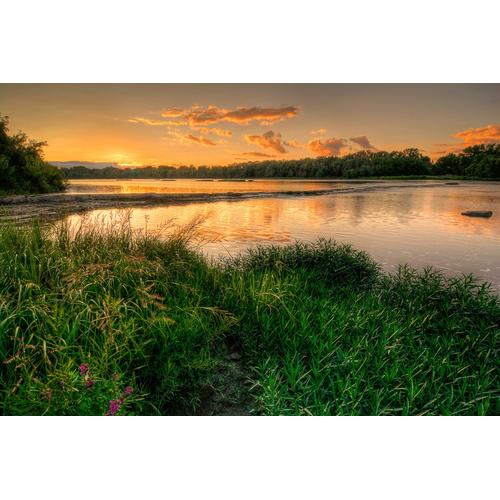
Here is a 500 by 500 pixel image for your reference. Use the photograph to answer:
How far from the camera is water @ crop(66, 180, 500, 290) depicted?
13.6 ft

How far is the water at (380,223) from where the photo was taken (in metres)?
4.13

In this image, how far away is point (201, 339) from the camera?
2240 mm

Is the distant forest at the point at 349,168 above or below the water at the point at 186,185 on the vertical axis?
above

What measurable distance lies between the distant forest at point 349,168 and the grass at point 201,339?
216 cm

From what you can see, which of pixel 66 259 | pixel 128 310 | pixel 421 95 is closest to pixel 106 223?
pixel 66 259

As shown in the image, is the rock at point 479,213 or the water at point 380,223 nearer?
the water at point 380,223

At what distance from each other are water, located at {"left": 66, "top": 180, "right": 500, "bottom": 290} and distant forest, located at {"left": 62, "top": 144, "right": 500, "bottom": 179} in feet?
0.89

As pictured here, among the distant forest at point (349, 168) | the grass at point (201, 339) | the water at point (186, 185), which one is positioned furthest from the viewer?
the water at point (186, 185)

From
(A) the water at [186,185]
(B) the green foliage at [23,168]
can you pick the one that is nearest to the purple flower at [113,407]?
(B) the green foliage at [23,168]

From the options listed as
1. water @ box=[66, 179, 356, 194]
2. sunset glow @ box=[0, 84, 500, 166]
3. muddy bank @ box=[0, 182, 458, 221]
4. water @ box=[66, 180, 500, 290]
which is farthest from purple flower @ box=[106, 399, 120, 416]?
muddy bank @ box=[0, 182, 458, 221]

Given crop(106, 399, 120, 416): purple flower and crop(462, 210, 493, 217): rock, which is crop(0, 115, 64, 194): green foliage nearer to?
crop(106, 399, 120, 416): purple flower

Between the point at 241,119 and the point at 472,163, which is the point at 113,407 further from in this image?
the point at 472,163

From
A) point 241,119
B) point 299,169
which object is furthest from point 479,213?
point 241,119

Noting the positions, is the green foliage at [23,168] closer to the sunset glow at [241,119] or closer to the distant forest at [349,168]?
the sunset glow at [241,119]
